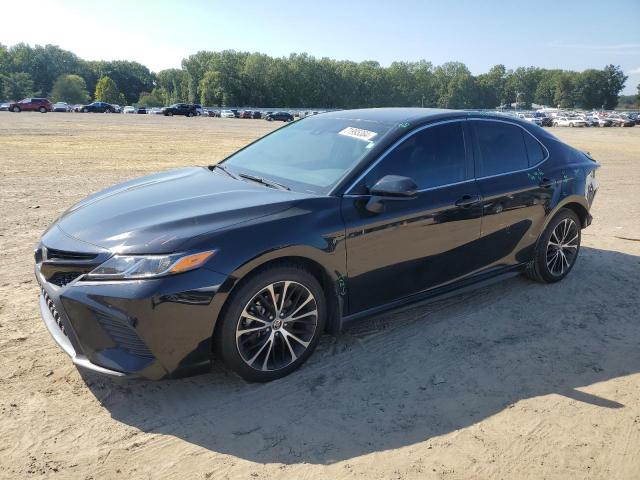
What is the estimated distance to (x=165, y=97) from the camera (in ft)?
480

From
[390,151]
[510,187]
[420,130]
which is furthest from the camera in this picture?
[510,187]

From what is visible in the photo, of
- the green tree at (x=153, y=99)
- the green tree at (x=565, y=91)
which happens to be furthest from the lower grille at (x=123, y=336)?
the green tree at (x=565, y=91)

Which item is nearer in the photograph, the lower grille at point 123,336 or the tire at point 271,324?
the lower grille at point 123,336

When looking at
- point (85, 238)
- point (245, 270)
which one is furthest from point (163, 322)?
Result: point (85, 238)

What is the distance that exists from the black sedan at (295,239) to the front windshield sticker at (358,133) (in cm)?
2

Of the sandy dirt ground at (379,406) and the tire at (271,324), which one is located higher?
the tire at (271,324)

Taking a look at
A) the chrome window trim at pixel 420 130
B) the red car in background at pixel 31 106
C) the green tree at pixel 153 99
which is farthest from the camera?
the green tree at pixel 153 99

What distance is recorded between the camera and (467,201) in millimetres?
4258

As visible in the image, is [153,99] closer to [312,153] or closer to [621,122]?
[621,122]

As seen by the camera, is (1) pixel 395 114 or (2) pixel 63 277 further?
(1) pixel 395 114

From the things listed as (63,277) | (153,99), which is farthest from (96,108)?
(63,277)

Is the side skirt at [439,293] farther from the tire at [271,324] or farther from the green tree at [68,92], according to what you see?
the green tree at [68,92]

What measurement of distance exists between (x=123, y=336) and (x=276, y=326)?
92 centimetres

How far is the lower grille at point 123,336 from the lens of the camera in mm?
2922
